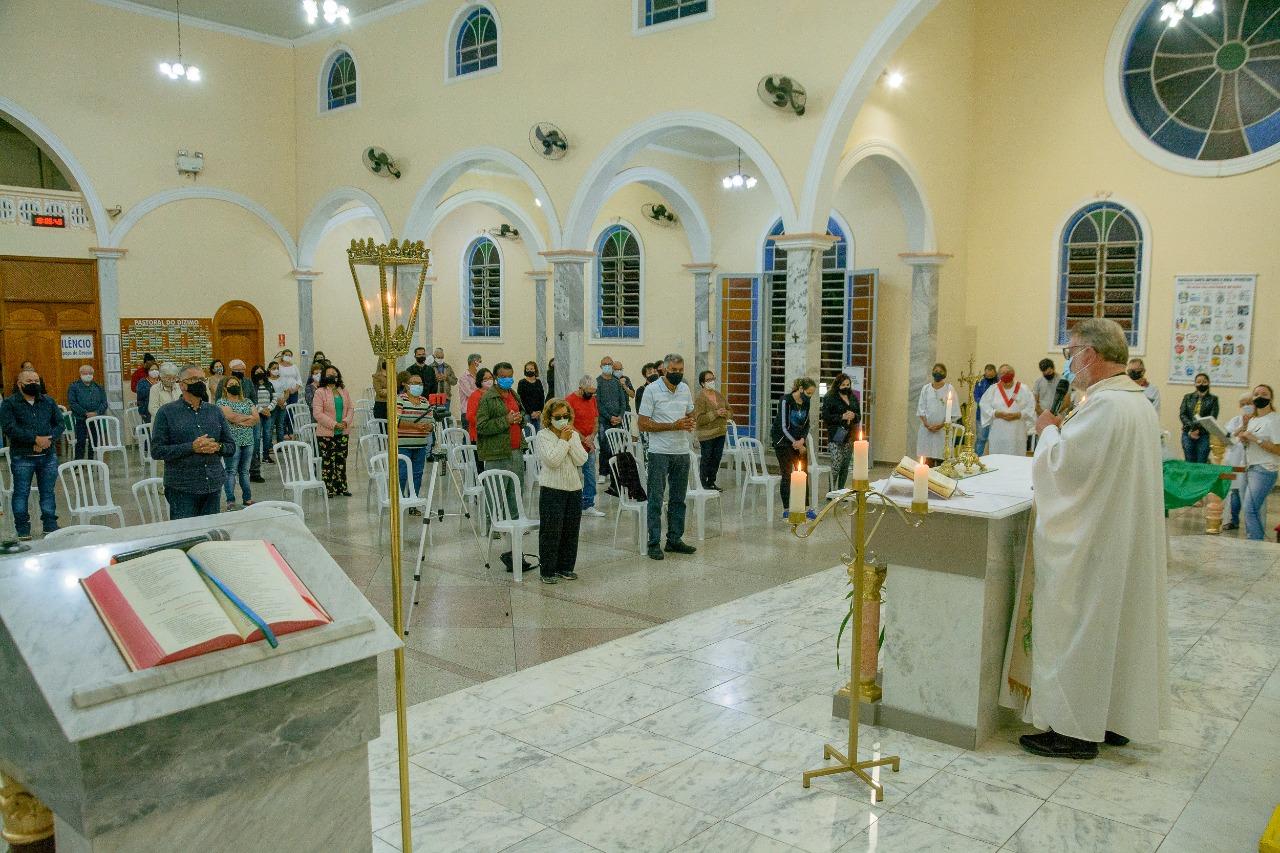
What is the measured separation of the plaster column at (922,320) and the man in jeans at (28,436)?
10123mm

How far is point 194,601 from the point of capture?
2098 millimetres

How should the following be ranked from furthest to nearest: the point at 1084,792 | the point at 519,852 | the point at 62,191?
the point at 62,191 < the point at 1084,792 < the point at 519,852

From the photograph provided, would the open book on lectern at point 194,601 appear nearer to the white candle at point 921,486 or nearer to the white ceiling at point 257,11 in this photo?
the white candle at point 921,486

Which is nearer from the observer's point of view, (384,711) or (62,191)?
(384,711)

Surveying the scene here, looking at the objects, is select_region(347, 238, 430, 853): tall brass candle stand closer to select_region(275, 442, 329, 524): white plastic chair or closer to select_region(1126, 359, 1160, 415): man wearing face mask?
select_region(275, 442, 329, 524): white plastic chair

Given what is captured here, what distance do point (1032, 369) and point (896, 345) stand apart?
6.20ft

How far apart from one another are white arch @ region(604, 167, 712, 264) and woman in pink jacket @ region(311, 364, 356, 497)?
676 cm

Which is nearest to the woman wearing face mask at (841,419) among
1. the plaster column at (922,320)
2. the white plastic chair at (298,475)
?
the plaster column at (922,320)

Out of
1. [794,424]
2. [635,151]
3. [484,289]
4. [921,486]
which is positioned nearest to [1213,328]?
[794,424]

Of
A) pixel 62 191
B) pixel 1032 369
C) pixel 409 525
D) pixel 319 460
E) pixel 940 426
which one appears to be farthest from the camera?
pixel 62 191

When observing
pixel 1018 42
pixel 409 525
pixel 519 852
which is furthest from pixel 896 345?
pixel 519 852

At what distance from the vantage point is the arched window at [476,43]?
1322 cm

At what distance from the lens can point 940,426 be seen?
37.1 feet

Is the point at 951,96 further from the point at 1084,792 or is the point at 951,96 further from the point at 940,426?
the point at 1084,792
